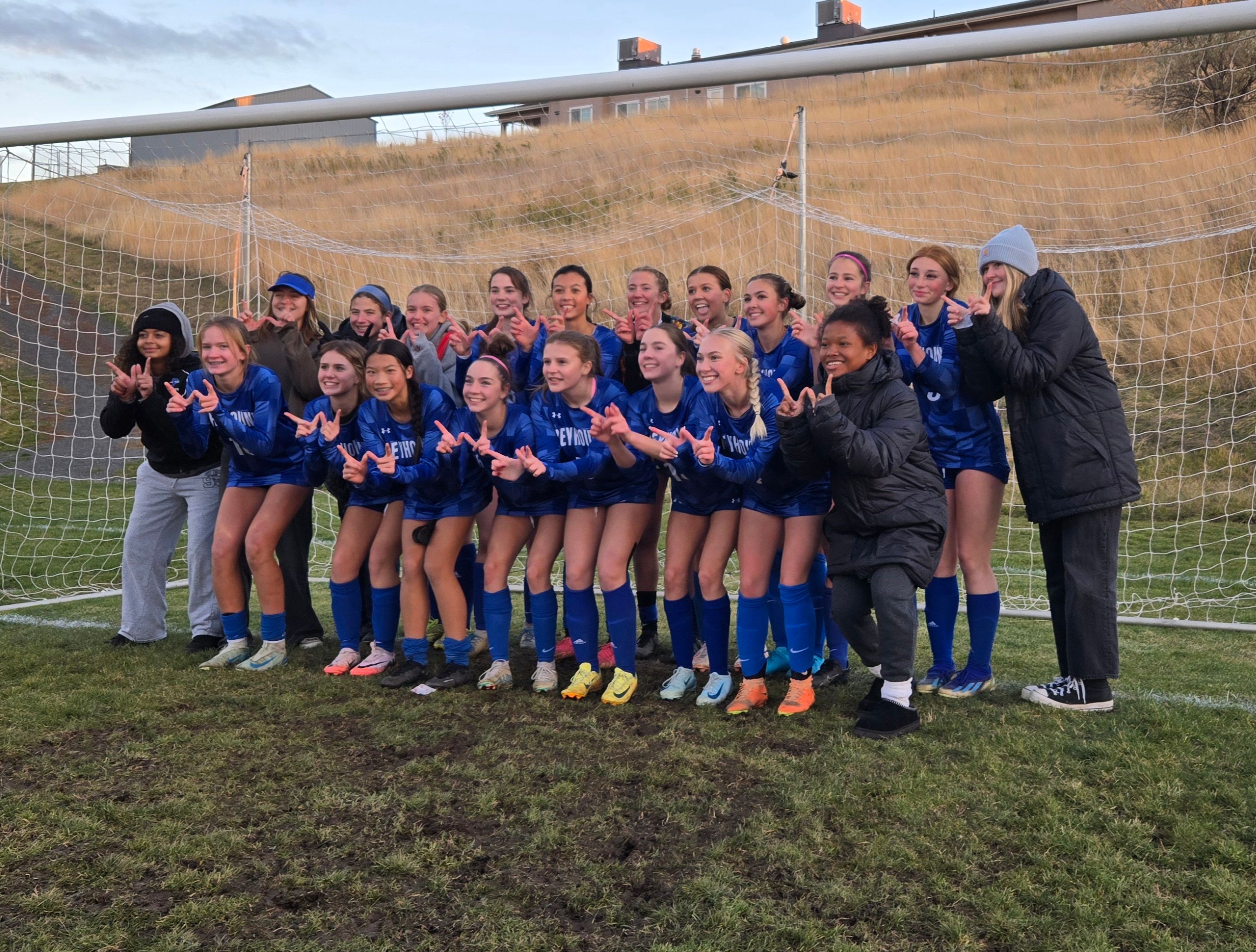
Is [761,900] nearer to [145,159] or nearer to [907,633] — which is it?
[907,633]

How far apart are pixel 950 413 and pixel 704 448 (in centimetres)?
111

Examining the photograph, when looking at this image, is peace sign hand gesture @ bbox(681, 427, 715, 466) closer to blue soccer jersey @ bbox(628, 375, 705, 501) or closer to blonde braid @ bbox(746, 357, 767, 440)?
blonde braid @ bbox(746, 357, 767, 440)

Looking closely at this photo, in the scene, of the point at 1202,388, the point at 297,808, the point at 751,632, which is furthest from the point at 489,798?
the point at 1202,388

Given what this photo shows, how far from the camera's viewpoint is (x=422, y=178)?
27.9 feet

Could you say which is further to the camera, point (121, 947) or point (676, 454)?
point (676, 454)

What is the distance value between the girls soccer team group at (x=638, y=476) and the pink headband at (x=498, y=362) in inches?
1.1

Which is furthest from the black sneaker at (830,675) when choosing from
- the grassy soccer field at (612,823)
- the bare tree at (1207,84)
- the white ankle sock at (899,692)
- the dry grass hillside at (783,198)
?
the bare tree at (1207,84)

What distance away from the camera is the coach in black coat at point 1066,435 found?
12.2 feet

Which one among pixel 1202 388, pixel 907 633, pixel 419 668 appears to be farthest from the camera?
pixel 1202 388

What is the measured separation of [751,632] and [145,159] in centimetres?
600

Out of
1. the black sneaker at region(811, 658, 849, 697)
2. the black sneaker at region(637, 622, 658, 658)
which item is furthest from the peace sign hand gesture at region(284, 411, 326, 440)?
the black sneaker at region(811, 658, 849, 697)

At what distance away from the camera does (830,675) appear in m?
4.45

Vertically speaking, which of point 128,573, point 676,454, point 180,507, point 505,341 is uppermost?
point 505,341

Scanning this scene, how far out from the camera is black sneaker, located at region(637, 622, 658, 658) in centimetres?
502
